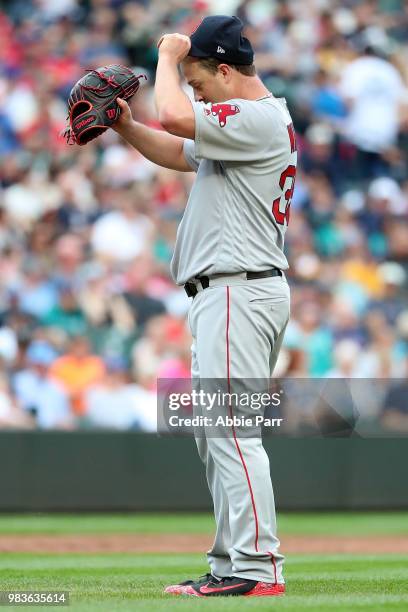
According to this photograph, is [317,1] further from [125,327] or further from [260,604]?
[260,604]

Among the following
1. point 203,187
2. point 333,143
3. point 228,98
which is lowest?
point 203,187

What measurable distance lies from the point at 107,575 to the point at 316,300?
5621 mm

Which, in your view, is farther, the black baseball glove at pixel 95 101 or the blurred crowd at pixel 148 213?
the blurred crowd at pixel 148 213

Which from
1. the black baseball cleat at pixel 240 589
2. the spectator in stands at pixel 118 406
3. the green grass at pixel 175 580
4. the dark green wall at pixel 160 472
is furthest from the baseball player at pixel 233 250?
the spectator in stands at pixel 118 406

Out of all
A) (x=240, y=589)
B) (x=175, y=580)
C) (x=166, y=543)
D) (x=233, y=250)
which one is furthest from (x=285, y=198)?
(x=166, y=543)

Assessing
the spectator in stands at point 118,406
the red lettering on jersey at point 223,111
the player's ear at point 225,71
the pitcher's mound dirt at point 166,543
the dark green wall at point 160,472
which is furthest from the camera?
the spectator in stands at point 118,406

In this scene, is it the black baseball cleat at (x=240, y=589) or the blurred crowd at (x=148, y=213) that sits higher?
the blurred crowd at (x=148, y=213)

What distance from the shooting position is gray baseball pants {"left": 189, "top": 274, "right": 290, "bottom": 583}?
14.4 feet

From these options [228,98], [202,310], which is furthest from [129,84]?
[202,310]

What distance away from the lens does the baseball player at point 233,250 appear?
173 inches

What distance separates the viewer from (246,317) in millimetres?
4488

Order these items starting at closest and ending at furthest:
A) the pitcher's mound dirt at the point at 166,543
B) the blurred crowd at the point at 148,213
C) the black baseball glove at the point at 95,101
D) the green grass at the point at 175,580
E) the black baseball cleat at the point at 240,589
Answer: the green grass at the point at 175,580, the black baseball cleat at the point at 240,589, the black baseball glove at the point at 95,101, the pitcher's mound dirt at the point at 166,543, the blurred crowd at the point at 148,213

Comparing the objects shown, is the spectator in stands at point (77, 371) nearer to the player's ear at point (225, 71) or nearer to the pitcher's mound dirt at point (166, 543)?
the pitcher's mound dirt at point (166, 543)

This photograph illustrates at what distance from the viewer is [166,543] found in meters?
7.92
